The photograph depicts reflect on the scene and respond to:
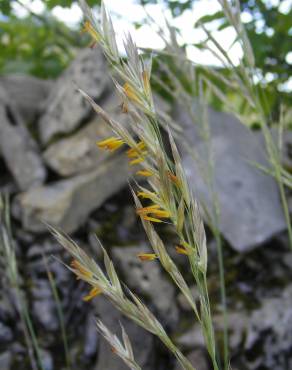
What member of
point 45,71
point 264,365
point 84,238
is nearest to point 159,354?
point 264,365

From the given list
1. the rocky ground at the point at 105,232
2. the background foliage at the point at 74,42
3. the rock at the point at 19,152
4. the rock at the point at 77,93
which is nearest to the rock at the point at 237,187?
the rocky ground at the point at 105,232

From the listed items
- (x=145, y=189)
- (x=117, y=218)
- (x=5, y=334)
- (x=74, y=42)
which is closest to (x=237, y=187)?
(x=117, y=218)

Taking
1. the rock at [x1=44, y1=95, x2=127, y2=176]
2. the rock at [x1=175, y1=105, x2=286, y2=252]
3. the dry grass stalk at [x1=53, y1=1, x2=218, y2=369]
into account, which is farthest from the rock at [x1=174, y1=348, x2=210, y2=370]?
the dry grass stalk at [x1=53, y1=1, x2=218, y2=369]

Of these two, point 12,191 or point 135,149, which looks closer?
point 135,149

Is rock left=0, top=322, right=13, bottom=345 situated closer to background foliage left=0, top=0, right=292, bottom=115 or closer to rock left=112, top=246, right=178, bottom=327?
rock left=112, top=246, right=178, bottom=327

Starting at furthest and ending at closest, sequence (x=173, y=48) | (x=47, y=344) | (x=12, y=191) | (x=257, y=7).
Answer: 1. (x=12, y=191)
2. (x=257, y=7)
3. (x=47, y=344)
4. (x=173, y=48)

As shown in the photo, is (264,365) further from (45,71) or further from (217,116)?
(45,71)

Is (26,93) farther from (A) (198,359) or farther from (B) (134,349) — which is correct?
(A) (198,359)
